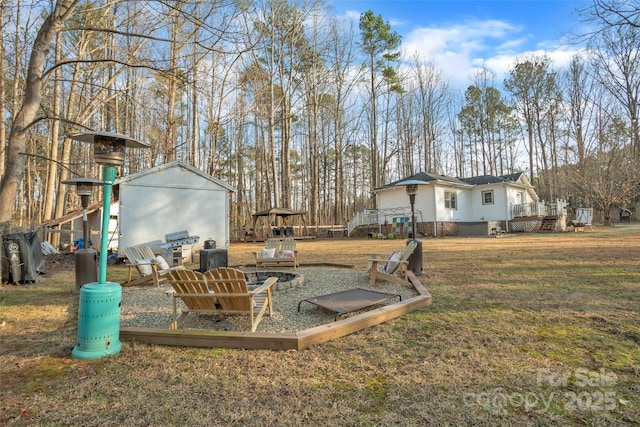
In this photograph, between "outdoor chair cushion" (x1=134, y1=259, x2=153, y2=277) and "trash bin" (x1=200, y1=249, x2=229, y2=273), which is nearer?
"outdoor chair cushion" (x1=134, y1=259, x2=153, y2=277)

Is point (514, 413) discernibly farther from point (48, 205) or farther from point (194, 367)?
point (48, 205)

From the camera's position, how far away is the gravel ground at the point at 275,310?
4.13 metres

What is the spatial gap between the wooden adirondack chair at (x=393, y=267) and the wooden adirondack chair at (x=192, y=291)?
11.2 feet

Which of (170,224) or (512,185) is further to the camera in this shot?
(512,185)

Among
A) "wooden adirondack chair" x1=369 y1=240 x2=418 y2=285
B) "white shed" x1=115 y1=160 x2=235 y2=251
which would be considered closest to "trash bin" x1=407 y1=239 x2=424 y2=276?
"wooden adirondack chair" x1=369 y1=240 x2=418 y2=285

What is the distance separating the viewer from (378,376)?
103 inches

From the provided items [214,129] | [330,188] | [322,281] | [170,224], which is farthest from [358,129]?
[322,281]

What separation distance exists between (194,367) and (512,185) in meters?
24.8

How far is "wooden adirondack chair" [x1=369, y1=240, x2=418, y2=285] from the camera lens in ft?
21.0

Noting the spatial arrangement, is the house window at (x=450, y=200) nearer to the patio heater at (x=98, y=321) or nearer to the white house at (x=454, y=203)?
the white house at (x=454, y=203)

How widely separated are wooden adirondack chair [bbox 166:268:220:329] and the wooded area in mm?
9002

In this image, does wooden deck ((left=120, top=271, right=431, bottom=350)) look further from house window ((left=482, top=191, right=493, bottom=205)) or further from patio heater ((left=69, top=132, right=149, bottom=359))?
house window ((left=482, top=191, right=493, bottom=205))

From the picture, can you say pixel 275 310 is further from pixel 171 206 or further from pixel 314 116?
pixel 314 116

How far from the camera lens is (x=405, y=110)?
32.3m
